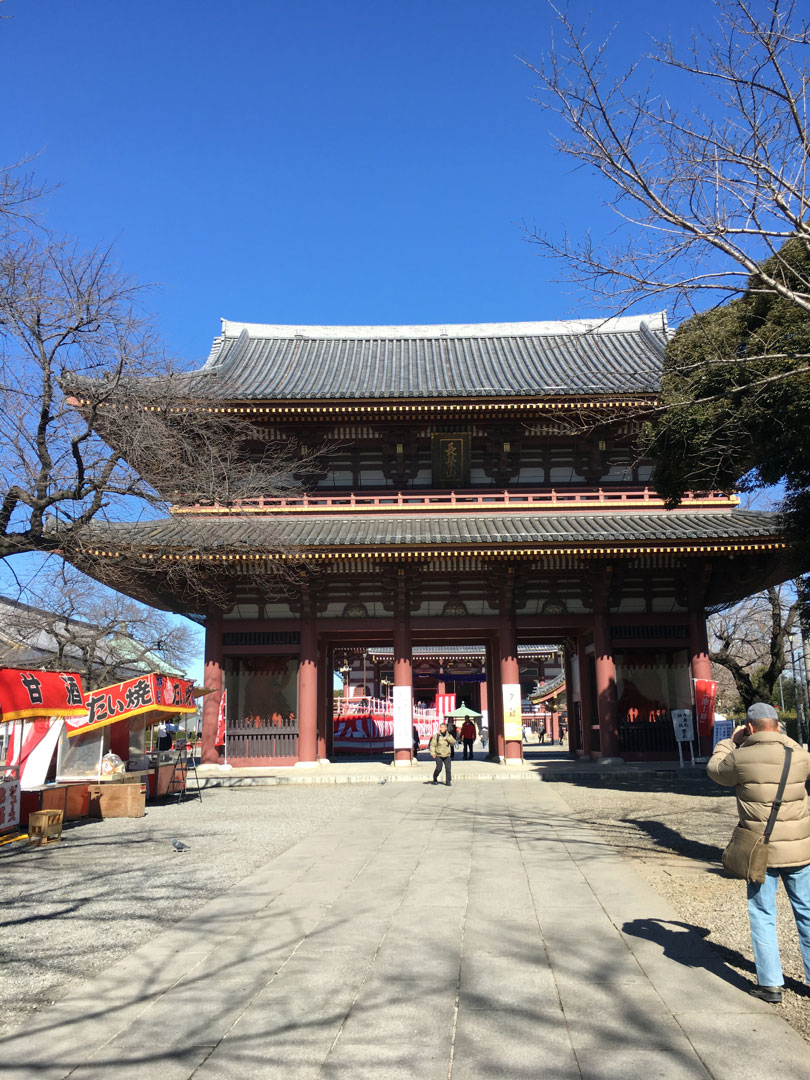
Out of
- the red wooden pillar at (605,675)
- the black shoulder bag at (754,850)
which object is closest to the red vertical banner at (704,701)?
the red wooden pillar at (605,675)

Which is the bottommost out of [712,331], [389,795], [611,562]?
[389,795]

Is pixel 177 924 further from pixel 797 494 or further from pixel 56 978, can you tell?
pixel 797 494

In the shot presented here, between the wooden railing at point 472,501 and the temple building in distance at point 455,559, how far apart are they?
0.05m

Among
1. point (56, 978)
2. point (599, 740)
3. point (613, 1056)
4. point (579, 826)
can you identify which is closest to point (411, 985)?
point (613, 1056)

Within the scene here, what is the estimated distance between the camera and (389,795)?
14914 millimetres

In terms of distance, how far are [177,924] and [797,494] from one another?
11380 mm

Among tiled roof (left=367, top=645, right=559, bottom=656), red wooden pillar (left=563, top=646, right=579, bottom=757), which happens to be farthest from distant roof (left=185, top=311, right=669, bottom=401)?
tiled roof (left=367, top=645, right=559, bottom=656)

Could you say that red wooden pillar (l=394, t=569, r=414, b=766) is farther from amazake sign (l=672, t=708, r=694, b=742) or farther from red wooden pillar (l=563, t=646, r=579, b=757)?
amazake sign (l=672, t=708, r=694, b=742)

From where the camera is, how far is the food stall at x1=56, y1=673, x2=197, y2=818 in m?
12.2

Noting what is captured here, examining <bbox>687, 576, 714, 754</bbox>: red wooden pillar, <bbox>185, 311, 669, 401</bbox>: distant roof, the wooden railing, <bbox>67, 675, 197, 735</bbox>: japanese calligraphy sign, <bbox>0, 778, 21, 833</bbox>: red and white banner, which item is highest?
<bbox>185, 311, 669, 401</bbox>: distant roof

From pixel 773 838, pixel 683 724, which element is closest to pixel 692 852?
pixel 773 838

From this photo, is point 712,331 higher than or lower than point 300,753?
higher

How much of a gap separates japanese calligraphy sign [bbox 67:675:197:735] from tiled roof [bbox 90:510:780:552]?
13.3 feet

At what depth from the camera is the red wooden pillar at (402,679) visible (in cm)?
1933
